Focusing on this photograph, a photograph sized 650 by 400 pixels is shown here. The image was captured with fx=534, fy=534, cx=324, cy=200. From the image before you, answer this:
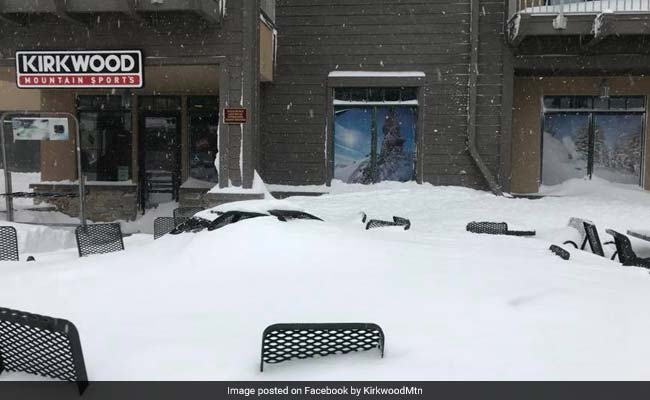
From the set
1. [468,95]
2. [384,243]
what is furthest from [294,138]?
[384,243]

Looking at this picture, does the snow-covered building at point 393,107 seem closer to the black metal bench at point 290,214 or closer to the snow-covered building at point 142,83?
the snow-covered building at point 142,83

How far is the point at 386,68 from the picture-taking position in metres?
12.3

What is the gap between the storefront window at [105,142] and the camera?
13391mm

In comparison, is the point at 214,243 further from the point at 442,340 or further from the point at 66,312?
the point at 442,340

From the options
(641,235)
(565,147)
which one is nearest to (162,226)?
(641,235)

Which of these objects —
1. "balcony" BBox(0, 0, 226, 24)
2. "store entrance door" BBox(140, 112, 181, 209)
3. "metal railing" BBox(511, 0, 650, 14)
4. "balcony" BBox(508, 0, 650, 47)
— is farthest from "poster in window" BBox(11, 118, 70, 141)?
"metal railing" BBox(511, 0, 650, 14)

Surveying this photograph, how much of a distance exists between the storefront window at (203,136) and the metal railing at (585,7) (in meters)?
7.41

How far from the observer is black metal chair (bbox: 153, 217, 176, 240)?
285 inches

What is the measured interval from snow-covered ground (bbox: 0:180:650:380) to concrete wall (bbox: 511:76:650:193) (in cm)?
938

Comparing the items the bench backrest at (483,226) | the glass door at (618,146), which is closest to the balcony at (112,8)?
the bench backrest at (483,226)

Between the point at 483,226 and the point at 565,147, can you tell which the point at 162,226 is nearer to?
the point at 483,226

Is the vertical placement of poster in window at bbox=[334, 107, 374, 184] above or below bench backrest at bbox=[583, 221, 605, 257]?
above
